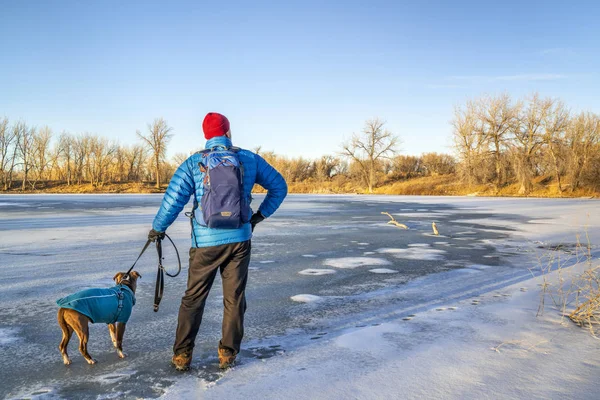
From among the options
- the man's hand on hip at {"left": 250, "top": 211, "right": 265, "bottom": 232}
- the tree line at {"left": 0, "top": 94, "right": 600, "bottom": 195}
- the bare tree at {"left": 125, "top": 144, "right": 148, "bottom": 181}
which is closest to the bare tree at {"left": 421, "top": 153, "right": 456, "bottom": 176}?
the tree line at {"left": 0, "top": 94, "right": 600, "bottom": 195}

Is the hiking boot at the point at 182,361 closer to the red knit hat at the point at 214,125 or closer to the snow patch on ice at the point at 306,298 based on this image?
the red knit hat at the point at 214,125

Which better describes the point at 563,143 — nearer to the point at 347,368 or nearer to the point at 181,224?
the point at 181,224

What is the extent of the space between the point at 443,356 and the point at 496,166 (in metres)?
43.0

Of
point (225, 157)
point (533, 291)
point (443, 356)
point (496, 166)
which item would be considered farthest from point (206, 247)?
point (496, 166)

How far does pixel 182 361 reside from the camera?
3.06 meters

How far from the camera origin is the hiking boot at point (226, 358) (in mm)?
3094

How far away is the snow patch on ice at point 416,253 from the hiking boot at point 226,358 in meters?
5.50

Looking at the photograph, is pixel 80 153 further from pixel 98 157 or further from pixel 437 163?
pixel 437 163

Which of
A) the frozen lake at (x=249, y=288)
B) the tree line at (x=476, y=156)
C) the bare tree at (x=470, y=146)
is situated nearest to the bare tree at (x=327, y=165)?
the tree line at (x=476, y=156)

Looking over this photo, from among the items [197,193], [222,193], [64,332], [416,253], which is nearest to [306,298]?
[197,193]

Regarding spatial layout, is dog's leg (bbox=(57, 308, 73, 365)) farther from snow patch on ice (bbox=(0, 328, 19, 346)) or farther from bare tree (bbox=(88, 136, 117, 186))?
bare tree (bbox=(88, 136, 117, 186))

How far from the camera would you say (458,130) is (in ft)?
148

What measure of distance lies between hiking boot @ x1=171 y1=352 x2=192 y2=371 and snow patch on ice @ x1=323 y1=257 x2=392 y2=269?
4351mm

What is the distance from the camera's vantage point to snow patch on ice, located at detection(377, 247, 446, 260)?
808 cm
